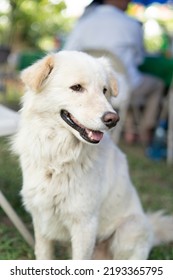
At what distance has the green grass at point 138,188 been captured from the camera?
3225 mm

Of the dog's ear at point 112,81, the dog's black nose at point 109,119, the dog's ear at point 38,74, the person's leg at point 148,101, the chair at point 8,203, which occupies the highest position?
the dog's ear at point 38,74

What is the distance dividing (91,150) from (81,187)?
0.22 metres

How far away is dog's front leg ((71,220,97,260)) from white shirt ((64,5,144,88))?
2651 mm

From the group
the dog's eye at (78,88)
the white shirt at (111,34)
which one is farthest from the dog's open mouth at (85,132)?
the white shirt at (111,34)

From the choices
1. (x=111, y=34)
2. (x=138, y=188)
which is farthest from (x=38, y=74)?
(x=111, y=34)

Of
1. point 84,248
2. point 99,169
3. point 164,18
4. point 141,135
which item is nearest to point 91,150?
point 99,169

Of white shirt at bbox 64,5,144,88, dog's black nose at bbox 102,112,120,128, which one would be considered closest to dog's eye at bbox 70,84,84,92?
dog's black nose at bbox 102,112,120,128

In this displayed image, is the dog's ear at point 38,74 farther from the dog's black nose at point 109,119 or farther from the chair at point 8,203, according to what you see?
the chair at point 8,203

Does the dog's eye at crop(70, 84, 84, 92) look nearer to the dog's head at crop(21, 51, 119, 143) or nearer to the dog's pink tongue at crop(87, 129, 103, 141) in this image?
the dog's head at crop(21, 51, 119, 143)

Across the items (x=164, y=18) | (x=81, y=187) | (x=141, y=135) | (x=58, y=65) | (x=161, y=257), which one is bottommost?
(x=164, y=18)

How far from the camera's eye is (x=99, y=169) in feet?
8.79

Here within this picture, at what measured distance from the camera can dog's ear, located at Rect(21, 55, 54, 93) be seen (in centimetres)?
236

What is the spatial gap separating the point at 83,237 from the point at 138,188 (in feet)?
6.73

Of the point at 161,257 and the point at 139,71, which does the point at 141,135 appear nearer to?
the point at 139,71
